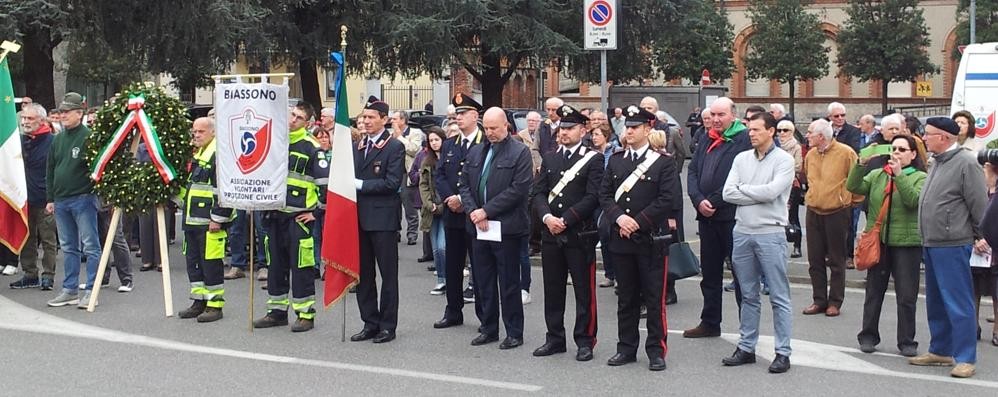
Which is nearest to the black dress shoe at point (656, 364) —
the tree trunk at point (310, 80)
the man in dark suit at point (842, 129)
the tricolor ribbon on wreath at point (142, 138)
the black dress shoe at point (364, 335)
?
the black dress shoe at point (364, 335)

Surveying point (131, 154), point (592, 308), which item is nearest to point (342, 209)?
point (592, 308)

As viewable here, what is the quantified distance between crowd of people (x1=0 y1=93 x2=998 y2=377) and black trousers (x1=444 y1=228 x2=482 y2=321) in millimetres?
17

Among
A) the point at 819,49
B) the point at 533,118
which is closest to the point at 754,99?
the point at 819,49

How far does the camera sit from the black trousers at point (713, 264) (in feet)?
33.8

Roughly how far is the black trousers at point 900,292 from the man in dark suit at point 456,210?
Answer: 3093 mm

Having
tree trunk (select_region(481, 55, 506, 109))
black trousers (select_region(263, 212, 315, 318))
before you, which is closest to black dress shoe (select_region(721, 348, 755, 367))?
black trousers (select_region(263, 212, 315, 318))

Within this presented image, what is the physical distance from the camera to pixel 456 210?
A: 1084 cm

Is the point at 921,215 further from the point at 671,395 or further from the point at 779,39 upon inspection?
the point at 779,39

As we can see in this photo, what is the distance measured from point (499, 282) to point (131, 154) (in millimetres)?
3924

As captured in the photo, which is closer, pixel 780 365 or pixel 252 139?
pixel 780 365

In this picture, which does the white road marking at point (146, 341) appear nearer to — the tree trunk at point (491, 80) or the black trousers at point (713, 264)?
the black trousers at point (713, 264)

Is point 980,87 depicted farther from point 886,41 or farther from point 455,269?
point 886,41

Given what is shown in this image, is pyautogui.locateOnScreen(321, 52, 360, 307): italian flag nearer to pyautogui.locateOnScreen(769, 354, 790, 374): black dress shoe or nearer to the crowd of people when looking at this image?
the crowd of people

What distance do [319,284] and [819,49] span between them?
44408 millimetres
